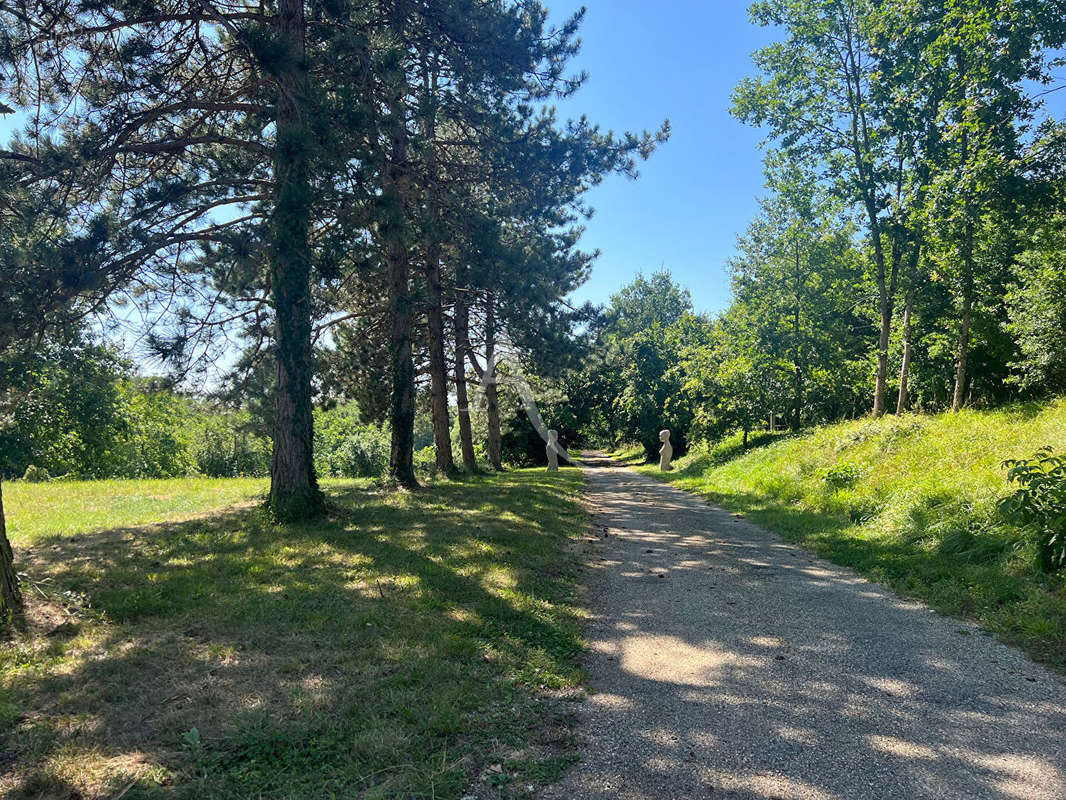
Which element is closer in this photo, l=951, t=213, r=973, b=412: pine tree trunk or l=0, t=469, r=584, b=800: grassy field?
l=0, t=469, r=584, b=800: grassy field

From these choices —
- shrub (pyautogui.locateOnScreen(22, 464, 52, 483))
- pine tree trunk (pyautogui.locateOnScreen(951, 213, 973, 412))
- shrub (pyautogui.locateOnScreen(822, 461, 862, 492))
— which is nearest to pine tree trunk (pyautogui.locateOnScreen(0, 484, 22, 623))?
Result: shrub (pyautogui.locateOnScreen(822, 461, 862, 492))

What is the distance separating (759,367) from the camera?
21.3m

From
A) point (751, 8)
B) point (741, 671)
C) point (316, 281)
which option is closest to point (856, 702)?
point (741, 671)

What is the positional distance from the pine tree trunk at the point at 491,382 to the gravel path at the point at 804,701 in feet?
32.9

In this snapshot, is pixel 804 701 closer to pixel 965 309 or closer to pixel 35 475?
pixel 965 309

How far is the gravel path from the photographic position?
266 centimetres

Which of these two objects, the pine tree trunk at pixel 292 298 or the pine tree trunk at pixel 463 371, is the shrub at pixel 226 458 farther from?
the pine tree trunk at pixel 292 298

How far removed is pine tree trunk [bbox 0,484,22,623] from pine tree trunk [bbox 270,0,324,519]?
4400 mm

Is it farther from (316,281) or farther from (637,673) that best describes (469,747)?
(316,281)

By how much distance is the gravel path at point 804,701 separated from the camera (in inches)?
105

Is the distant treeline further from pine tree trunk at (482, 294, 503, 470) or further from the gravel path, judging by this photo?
the gravel path

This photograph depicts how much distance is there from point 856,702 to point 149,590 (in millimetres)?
5977

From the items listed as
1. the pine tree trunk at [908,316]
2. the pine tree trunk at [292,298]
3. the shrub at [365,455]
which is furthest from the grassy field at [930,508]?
the shrub at [365,455]

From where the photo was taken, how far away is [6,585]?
4.34 m
